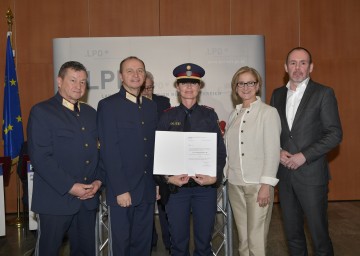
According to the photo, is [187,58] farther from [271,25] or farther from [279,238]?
[279,238]

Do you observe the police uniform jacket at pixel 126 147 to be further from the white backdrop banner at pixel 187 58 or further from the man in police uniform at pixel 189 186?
the white backdrop banner at pixel 187 58

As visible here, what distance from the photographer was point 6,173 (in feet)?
15.9

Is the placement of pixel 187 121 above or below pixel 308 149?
above

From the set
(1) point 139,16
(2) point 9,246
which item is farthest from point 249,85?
(1) point 139,16

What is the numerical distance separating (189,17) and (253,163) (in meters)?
3.98

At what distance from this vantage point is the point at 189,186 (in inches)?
107

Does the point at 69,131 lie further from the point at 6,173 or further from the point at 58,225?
the point at 6,173

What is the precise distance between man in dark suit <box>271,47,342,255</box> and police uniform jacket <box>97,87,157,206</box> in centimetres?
101

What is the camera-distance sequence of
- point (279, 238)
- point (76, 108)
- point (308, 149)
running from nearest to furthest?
1. point (76, 108)
2. point (308, 149)
3. point (279, 238)

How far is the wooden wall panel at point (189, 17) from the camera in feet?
20.1

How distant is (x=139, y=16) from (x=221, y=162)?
3.96 metres

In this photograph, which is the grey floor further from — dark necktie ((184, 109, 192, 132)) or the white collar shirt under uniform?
dark necktie ((184, 109, 192, 132))

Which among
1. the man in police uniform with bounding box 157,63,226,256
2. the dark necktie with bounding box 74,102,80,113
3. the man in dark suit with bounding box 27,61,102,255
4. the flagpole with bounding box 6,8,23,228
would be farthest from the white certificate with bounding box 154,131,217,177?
the flagpole with bounding box 6,8,23,228

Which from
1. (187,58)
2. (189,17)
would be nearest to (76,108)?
(187,58)
